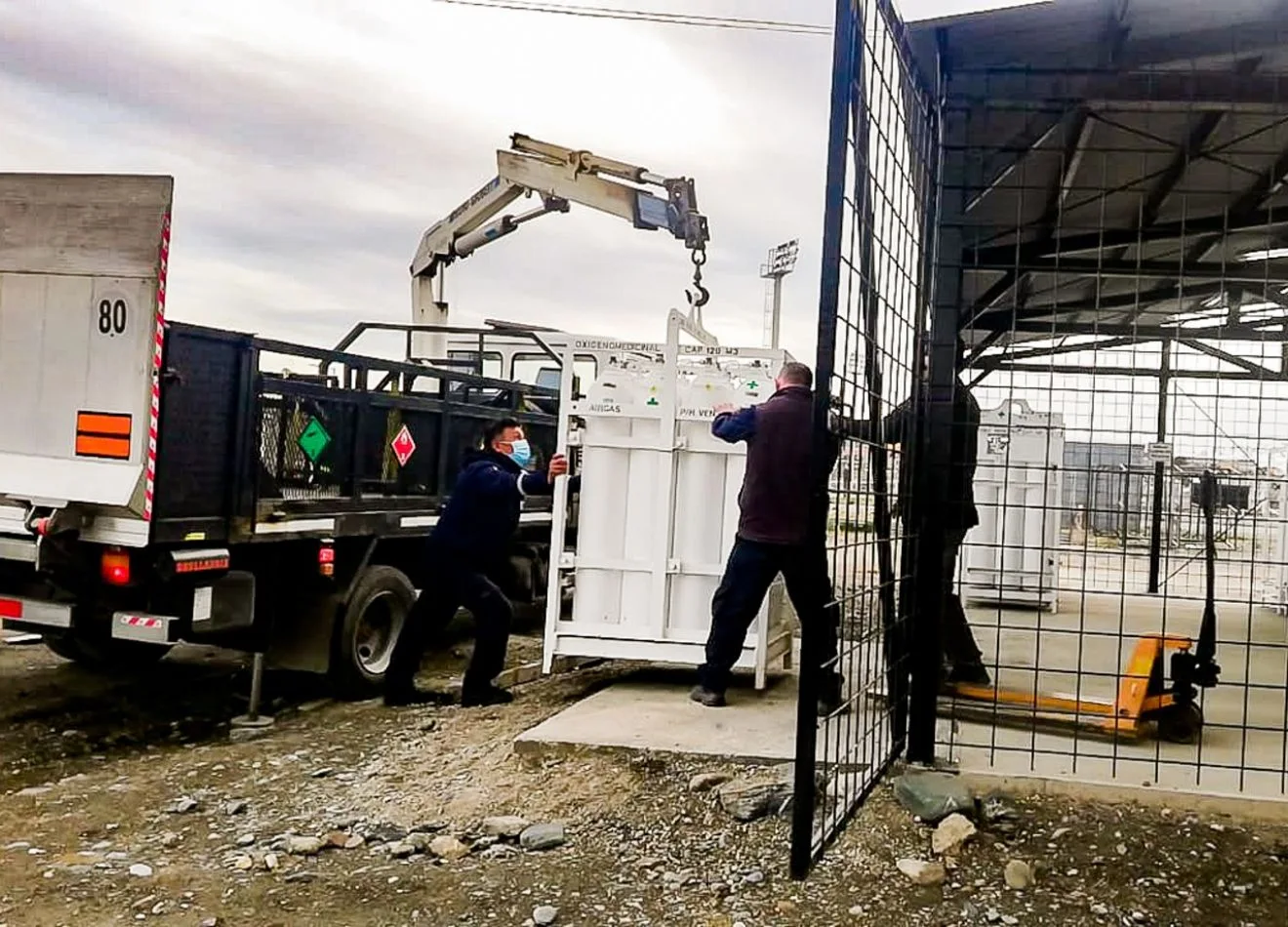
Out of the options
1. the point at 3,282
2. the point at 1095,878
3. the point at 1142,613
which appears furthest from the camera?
the point at 1142,613

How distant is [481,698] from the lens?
6.73m

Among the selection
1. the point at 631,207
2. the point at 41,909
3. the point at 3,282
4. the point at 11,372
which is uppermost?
the point at 631,207

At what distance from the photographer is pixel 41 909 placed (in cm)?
387

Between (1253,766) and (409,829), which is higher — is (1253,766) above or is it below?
above

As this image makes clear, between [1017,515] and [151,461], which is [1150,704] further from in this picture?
[1017,515]

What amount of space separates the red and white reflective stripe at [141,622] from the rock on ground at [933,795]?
371 cm

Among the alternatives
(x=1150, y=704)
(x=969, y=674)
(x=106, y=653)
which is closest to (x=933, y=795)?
(x=1150, y=704)

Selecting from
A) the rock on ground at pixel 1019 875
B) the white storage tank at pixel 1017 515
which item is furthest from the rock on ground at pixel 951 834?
the white storage tank at pixel 1017 515

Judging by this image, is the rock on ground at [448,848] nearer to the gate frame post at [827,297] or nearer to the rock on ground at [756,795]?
the rock on ground at [756,795]

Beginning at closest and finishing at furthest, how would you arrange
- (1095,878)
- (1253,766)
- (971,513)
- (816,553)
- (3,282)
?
1. (816,553)
2. (1095,878)
3. (1253,766)
4. (971,513)
5. (3,282)

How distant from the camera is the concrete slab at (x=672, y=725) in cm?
516

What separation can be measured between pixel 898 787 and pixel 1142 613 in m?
7.16

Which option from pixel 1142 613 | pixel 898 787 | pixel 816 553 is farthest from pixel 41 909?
pixel 1142 613

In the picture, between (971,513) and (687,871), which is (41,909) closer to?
(687,871)
